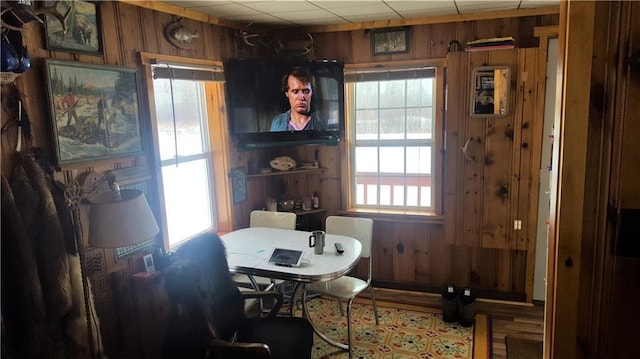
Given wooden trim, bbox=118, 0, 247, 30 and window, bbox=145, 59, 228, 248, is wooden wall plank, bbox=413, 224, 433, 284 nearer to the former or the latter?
window, bbox=145, 59, 228, 248

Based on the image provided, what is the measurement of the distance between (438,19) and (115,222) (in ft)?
9.48

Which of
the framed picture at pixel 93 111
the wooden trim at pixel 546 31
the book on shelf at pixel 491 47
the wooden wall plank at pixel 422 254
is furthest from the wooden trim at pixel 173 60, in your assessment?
the wooden trim at pixel 546 31

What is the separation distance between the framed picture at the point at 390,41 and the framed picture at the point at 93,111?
2.03 meters

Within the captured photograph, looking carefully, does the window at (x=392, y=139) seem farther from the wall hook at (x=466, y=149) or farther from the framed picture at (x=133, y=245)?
the framed picture at (x=133, y=245)

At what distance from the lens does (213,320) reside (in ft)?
7.13

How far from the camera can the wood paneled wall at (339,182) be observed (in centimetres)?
259

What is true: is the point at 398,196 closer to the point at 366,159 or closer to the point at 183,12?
the point at 366,159

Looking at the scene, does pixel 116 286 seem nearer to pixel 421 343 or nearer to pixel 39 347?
pixel 39 347

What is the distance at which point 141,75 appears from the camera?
2764 millimetres

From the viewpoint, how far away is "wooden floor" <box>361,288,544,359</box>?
3209 mm

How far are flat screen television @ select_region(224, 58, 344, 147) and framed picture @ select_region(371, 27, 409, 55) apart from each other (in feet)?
1.16

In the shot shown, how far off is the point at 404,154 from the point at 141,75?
2.29 metres

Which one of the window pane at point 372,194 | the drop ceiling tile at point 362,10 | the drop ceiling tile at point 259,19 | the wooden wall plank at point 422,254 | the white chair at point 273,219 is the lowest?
the wooden wall plank at point 422,254

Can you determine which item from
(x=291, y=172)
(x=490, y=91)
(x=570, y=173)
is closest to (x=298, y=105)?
(x=291, y=172)
